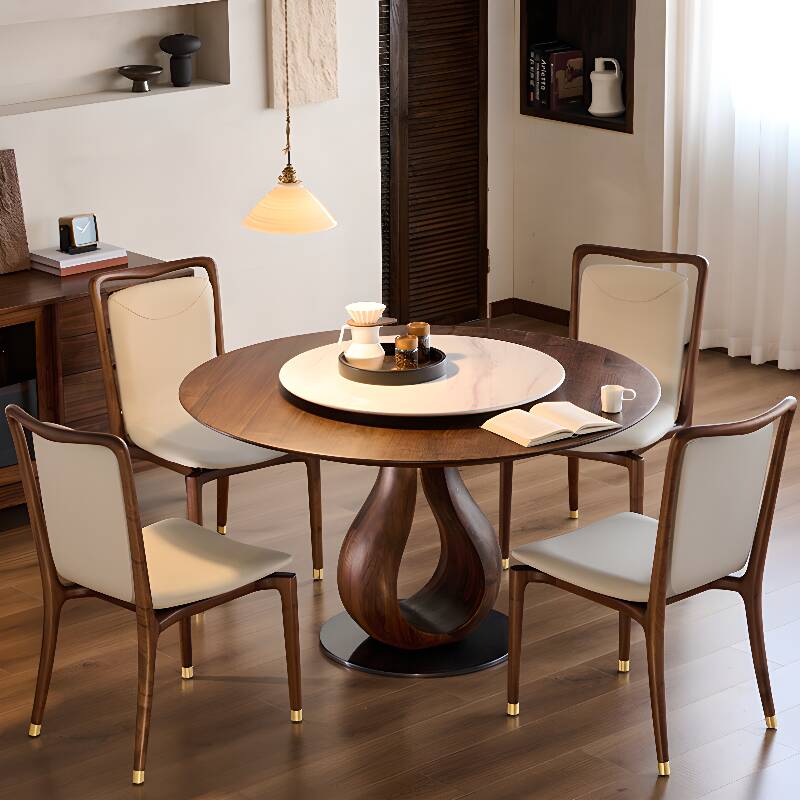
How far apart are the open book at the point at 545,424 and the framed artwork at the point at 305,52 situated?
7.94 ft

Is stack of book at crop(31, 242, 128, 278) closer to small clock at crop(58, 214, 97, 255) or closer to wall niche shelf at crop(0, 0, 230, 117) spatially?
small clock at crop(58, 214, 97, 255)

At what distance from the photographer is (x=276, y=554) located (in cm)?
345

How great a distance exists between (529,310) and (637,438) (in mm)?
2949

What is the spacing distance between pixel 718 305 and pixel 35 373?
9.90 ft

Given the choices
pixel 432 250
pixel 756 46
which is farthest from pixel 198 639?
pixel 756 46

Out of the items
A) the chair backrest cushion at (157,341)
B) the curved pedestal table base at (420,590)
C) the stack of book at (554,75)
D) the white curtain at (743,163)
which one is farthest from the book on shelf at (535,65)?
the curved pedestal table base at (420,590)

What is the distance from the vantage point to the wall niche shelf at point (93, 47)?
4.92 m

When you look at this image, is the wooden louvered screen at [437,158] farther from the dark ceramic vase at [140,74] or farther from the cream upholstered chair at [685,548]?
the cream upholstered chair at [685,548]

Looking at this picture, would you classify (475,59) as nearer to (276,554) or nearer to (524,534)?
(524,534)

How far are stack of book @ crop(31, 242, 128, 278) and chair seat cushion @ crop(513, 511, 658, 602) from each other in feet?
6.66

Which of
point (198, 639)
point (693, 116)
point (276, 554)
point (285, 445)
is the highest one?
point (693, 116)

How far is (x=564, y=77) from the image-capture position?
660 cm

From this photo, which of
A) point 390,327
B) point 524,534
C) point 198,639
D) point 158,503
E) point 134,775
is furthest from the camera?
point 158,503

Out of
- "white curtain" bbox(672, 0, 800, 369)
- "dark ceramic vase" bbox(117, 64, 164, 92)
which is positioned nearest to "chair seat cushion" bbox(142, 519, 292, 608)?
"dark ceramic vase" bbox(117, 64, 164, 92)
